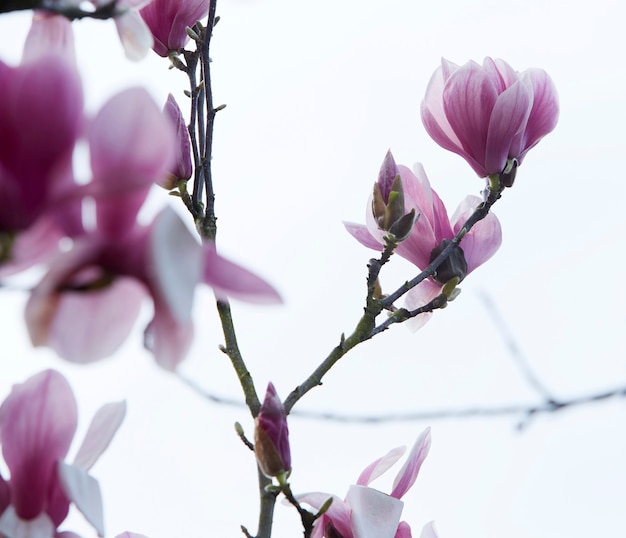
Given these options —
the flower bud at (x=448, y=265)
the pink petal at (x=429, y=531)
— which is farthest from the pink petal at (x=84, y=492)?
the flower bud at (x=448, y=265)

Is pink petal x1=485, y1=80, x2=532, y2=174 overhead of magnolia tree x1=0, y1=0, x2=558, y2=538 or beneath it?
overhead

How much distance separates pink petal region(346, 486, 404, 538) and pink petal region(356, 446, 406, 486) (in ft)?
0.20

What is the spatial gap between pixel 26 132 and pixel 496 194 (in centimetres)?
64

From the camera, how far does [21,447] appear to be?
51 centimetres

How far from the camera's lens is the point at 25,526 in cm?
51

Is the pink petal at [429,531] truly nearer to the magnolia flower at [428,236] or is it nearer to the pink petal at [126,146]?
the magnolia flower at [428,236]

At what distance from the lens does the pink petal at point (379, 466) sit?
0.76 metres

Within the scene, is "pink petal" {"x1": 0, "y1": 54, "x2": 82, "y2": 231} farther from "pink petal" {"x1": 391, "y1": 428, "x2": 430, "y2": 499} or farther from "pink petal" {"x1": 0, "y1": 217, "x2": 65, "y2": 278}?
"pink petal" {"x1": 391, "y1": 428, "x2": 430, "y2": 499}

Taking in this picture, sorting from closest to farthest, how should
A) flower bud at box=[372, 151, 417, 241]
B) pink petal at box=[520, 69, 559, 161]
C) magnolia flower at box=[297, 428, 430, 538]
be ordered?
magnolia flower at box=[297, 428, 430, 538] → flower bud at box=[372, 151, 417, 241] → pink petal at box=[520, 69, 559, 161]

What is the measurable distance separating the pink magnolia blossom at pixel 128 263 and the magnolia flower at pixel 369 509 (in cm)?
34

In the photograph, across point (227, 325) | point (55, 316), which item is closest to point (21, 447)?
point (55, 316)

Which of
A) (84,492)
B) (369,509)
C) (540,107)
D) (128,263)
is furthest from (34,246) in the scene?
(540,107)

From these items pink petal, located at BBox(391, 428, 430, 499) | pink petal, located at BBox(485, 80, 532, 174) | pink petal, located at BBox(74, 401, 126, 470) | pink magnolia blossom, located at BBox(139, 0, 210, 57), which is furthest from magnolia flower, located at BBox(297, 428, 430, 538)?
pink magnolia blossom, located at BBox(139, 0, 210, 57)

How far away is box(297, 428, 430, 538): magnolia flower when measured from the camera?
0.69m
